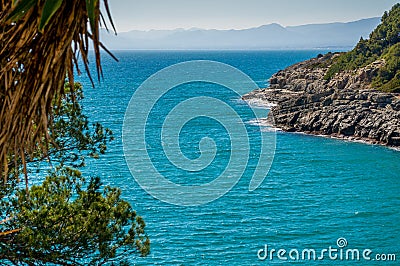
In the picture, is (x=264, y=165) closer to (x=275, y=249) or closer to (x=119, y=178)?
(x=119, y=178)

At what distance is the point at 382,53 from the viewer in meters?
75.9

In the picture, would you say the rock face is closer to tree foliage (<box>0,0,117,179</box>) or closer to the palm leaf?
tree foliage (<box>0,0,117,179</box>)

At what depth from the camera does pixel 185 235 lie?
28.8m

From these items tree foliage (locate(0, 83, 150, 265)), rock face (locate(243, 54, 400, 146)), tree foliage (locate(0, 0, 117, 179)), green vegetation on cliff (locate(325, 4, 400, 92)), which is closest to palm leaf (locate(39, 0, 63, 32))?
tree foliage (locate(0, 0, 117, 179))

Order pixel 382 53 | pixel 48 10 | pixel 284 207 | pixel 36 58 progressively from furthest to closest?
pixel 382 53 → pixel 284 207 → pixel 36 58 → pixel 48 10

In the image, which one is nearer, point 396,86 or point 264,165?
point 264,165

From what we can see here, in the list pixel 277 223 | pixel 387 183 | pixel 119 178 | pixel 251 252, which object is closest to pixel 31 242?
Result: pixel 251 252

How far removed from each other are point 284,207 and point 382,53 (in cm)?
4937

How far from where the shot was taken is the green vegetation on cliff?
64.0 metres

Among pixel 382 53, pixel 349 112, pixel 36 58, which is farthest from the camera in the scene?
pixel 382 53

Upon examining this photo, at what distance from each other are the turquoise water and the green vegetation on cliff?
17.7 meters

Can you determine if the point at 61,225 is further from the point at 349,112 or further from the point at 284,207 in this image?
the point at 349,112

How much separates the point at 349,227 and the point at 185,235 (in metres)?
9.05

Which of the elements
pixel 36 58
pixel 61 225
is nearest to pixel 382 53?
pixel 61 225
